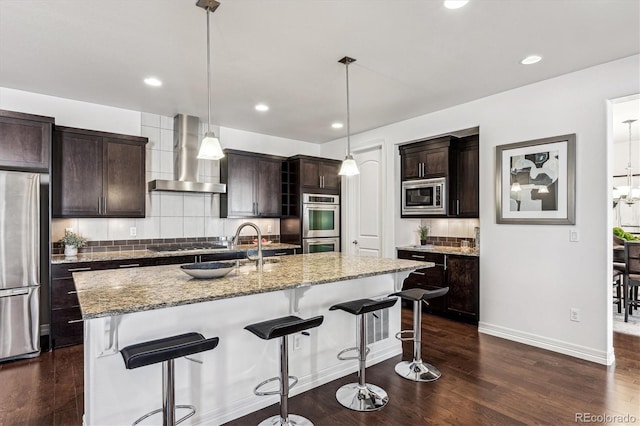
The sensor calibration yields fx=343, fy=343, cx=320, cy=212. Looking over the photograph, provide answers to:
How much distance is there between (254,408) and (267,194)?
3546 millimetres

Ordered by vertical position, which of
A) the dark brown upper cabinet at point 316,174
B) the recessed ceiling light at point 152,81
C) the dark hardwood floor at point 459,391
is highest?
the recessed ceiling light at point 152,81

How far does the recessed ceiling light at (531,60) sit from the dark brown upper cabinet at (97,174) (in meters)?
4.28

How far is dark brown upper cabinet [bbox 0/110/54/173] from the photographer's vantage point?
3.33 m

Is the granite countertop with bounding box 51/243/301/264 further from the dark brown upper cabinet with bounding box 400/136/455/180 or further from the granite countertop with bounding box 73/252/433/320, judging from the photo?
the dark brown upper cabinet with bounding box 400/136/455/180

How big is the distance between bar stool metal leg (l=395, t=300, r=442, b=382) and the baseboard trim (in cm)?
133

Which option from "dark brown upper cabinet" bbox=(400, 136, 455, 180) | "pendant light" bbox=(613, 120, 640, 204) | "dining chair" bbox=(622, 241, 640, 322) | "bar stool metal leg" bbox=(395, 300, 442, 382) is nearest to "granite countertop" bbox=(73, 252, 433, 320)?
"bar stool metal leg" bbox=(395, 300, 442, 382)

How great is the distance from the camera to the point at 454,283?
429 cm

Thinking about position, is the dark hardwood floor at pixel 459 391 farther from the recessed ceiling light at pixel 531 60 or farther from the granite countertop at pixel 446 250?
the recessed ceiling light at pixel 531 60

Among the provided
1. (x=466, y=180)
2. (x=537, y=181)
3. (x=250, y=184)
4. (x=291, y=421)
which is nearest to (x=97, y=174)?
(x=250, y=184)

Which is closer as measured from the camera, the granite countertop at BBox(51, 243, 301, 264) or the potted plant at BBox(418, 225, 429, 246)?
the granite countertop at BBox(51, 243, 301, 264)

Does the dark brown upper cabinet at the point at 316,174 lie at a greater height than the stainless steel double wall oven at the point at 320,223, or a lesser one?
greater

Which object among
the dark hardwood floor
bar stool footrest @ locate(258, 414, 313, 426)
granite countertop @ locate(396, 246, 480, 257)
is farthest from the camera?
granite countertop @ locate(396, 246, 480, 257)

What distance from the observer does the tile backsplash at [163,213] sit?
4.31 metres

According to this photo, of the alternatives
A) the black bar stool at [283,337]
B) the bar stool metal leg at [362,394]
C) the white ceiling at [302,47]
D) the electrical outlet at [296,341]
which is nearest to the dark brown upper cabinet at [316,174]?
the white ceiling at [302,47]
